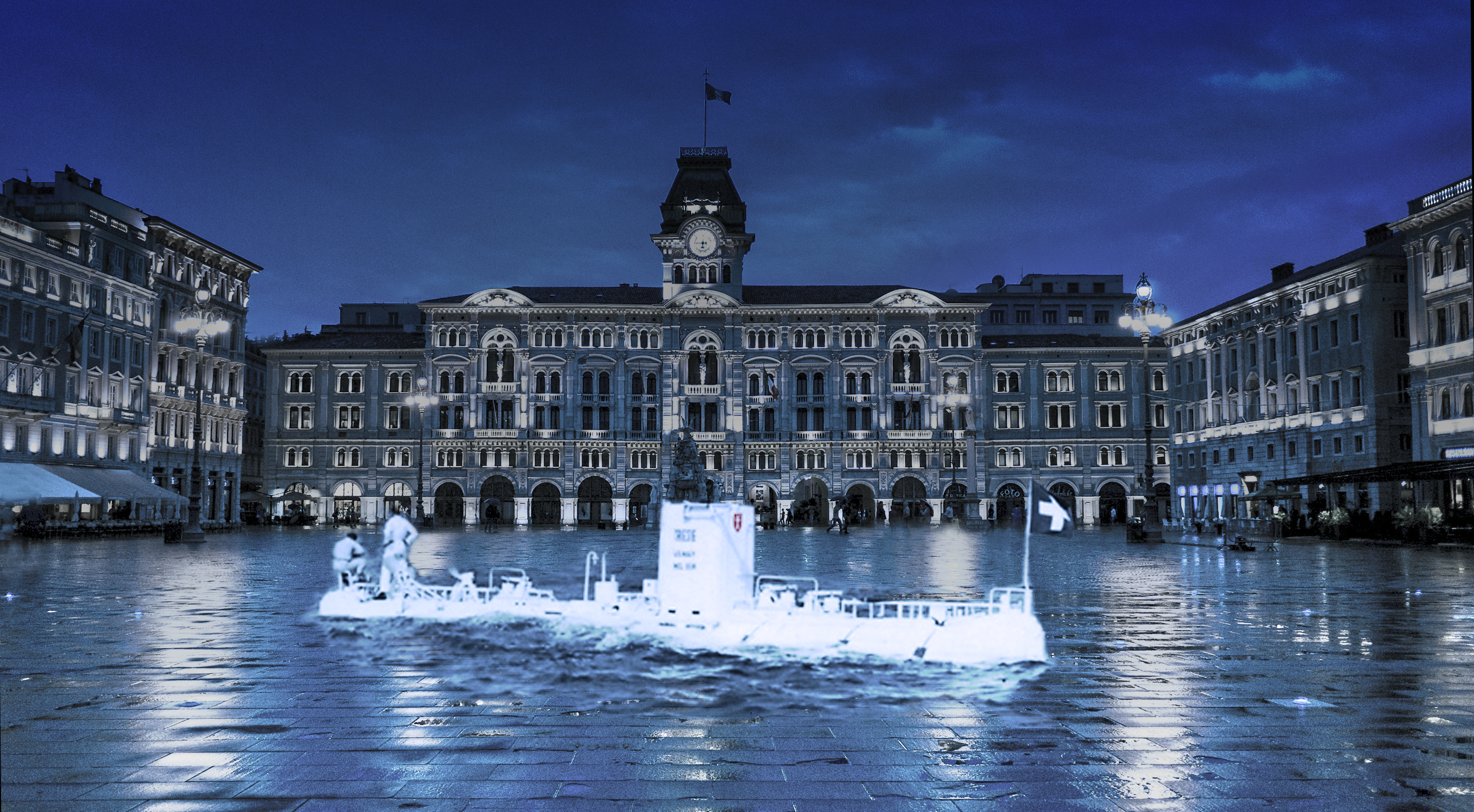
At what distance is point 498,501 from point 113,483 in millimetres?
30717

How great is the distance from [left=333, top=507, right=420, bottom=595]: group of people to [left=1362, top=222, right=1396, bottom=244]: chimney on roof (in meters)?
59.1

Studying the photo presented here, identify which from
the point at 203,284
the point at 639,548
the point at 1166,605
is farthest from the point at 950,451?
the point at 1166,605

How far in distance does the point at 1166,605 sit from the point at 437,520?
231 ft

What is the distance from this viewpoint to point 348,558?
17.9 m

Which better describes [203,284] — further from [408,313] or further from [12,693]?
[12,693]

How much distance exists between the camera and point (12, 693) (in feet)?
34.9

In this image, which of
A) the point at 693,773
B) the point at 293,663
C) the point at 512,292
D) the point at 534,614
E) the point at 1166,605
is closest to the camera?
the point at 693,773

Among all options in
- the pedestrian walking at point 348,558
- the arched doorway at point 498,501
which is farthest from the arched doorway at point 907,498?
the pedestrian walking at point 348,558

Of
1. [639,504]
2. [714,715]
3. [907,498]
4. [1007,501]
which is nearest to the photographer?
[714,715]

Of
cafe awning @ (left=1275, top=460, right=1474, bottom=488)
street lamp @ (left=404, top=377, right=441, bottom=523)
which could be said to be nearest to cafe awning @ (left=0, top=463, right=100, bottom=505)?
street lamp @ (left=404, top=377, right=441, bottom=523)

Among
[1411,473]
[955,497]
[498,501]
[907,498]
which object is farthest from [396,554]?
[907,498]

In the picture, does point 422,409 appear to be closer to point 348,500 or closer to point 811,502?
point 348,500

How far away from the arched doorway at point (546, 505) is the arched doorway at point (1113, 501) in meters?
41.5

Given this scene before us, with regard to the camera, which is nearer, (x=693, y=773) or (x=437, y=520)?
(x=693, y=773)
